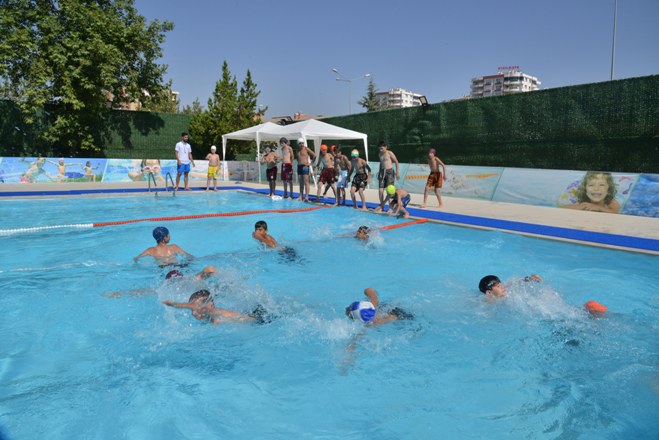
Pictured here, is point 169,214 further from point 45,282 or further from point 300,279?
point 300,279

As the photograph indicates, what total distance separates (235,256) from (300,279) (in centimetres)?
145

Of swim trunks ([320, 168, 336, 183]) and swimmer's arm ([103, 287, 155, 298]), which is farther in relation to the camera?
swim trunks ([320, 168, 336, 183])

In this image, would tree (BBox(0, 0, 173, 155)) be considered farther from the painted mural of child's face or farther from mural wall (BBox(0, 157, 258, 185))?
the painted mural of child's face

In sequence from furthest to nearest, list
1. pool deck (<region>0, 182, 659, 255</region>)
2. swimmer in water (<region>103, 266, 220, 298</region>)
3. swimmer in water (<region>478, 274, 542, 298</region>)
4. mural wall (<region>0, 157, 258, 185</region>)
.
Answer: mural wall (<region>0, 157, 258, 185</region>) < pool deck (<region>0, 182, 659, 255</region>) < swimmer in water (<region>103, 266, 220, 298</region>) < swimmer in water (<region>478, 274, 542, 298</region>)

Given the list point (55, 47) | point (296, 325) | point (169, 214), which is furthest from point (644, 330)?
point (55, 47)

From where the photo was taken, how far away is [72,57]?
1853cm

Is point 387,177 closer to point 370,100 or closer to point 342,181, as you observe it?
point 342,181

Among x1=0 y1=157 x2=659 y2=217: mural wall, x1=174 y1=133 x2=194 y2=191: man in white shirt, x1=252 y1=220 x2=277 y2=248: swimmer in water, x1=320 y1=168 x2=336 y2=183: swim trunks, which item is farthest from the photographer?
x1=174 y1=133 x2=194 y2=191: man in white shirt

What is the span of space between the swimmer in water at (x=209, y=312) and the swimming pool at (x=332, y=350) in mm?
102

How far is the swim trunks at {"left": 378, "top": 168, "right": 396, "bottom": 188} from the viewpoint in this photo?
10.9 meters

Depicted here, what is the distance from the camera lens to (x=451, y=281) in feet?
20.5

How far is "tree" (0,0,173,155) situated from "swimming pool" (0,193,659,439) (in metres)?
13.8

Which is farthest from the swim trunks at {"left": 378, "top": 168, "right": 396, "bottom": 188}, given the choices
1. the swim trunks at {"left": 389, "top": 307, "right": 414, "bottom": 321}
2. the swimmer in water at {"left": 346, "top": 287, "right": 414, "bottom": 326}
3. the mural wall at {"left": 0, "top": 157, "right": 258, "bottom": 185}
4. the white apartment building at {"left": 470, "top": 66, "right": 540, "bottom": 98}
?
the white apartment building at {"left": 470, "top": 66, "right": 540, "bottom": 98}

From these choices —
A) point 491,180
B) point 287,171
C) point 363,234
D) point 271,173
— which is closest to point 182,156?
point 271,173
